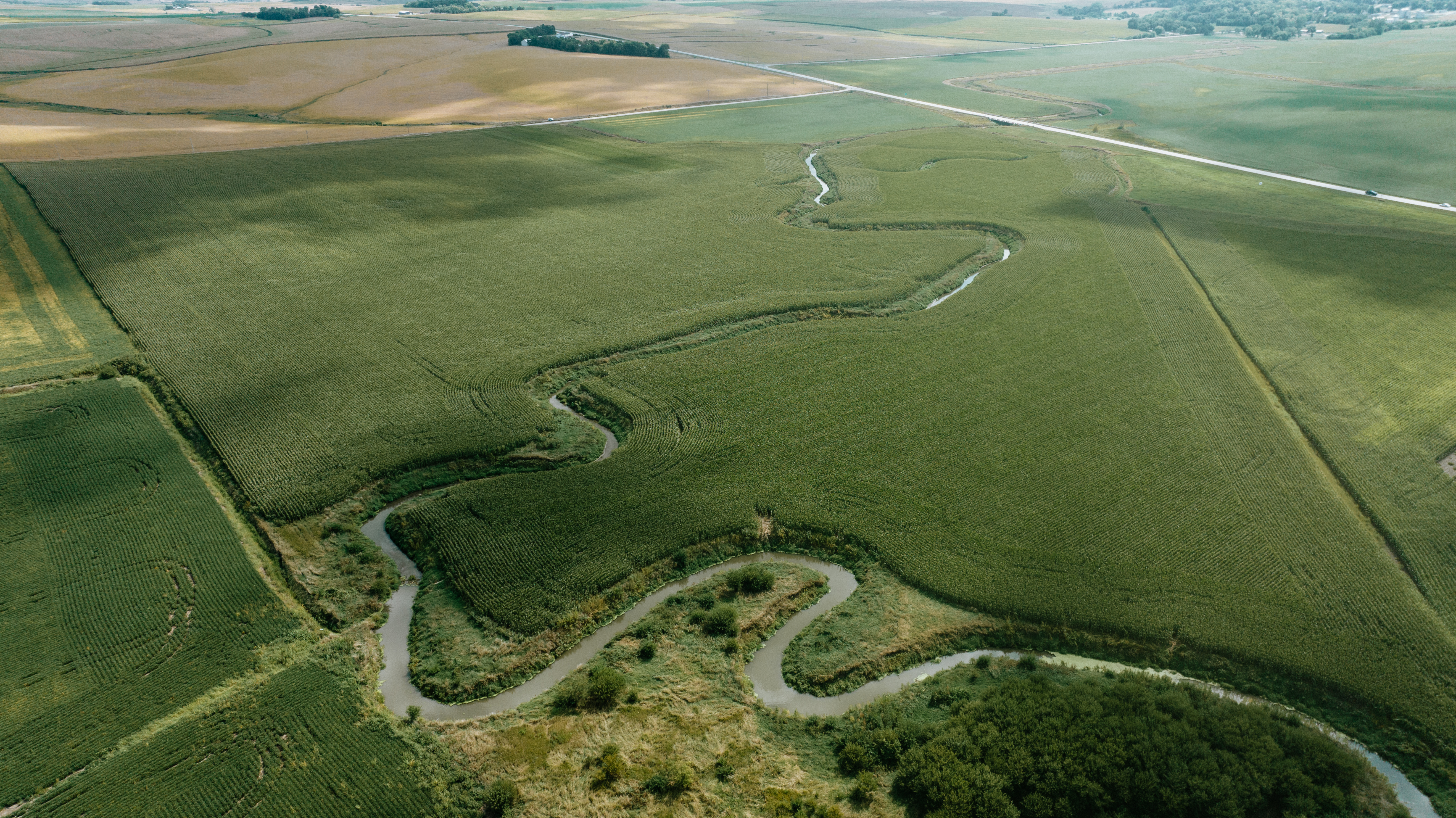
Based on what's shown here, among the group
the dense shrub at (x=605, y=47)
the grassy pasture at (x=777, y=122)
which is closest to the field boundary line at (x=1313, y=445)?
the grassy pasture at (x=777, y=122)

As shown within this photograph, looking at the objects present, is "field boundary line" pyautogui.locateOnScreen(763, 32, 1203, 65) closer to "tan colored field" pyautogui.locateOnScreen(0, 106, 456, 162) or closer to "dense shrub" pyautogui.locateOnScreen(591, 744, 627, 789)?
"tan colored field" pyautogui.locateOnScreen(0, 106, 456, 162)

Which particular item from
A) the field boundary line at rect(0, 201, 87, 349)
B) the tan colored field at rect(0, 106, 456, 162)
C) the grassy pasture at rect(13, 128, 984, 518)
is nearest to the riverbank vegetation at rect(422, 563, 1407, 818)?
the grassy pasture at rect(13, 128, 984, 518)

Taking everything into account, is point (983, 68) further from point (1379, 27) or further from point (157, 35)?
point (157, 35)

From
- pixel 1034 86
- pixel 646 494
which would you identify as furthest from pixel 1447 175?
pixel 646 494

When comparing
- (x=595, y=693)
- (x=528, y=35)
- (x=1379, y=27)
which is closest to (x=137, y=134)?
(x=528, y=35)

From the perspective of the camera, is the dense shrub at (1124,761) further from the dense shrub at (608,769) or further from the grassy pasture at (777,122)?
the grassy pasture at (777,122)

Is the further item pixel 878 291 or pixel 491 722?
pixel 878 291

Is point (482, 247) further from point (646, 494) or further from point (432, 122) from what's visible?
point (432, 122)
